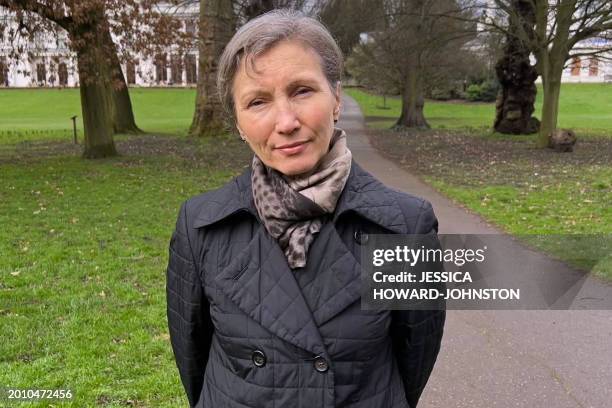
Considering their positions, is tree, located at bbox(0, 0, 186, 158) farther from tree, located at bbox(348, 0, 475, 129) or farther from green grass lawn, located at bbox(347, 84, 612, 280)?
tree, located at bbox(348, 0, 475, 129)

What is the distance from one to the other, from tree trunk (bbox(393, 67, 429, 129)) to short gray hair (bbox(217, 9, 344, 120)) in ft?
96.2

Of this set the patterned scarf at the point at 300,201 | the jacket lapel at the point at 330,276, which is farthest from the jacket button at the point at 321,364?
the patterned scarf at the point at 300,201

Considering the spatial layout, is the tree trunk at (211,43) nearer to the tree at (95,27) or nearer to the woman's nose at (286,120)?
the tree at (95,27)

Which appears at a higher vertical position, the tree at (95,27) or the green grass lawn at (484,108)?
the tree at (95,27)

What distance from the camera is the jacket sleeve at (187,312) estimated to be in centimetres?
188

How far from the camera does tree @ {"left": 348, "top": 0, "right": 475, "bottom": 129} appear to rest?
2021cm

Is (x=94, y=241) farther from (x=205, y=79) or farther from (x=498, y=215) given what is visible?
(x=205, y=79)

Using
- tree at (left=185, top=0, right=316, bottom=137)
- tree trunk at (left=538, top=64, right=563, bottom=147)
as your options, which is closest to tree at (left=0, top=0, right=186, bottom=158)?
tree at (left=185, top=0, right=316, bottom=137)

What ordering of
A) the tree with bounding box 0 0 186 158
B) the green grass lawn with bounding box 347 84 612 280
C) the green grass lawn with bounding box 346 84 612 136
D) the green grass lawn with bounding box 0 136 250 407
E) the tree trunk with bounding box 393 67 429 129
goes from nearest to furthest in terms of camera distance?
the green grass lawn with bounding box 0 136 250 407 < the green grass lawn with bounding box 347 84 612 280 < the tree with bounding box 0 0 186 158 < the tree trunk with bounding box 393 67 429 129 < the green grass lawn with bounding box 346 84 612 136

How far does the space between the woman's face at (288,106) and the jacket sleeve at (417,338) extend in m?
0.39

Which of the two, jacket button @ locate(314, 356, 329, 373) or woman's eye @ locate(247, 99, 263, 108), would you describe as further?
woman's eye @ locate(247, 99, 263, 108)

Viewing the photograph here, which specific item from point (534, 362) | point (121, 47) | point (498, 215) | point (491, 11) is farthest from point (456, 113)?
point (534, 362)

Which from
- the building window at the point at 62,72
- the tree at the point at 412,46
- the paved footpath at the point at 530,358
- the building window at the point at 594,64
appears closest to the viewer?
the paved footpath at the point at 530,358

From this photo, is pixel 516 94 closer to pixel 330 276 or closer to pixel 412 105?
pixel 412 105
